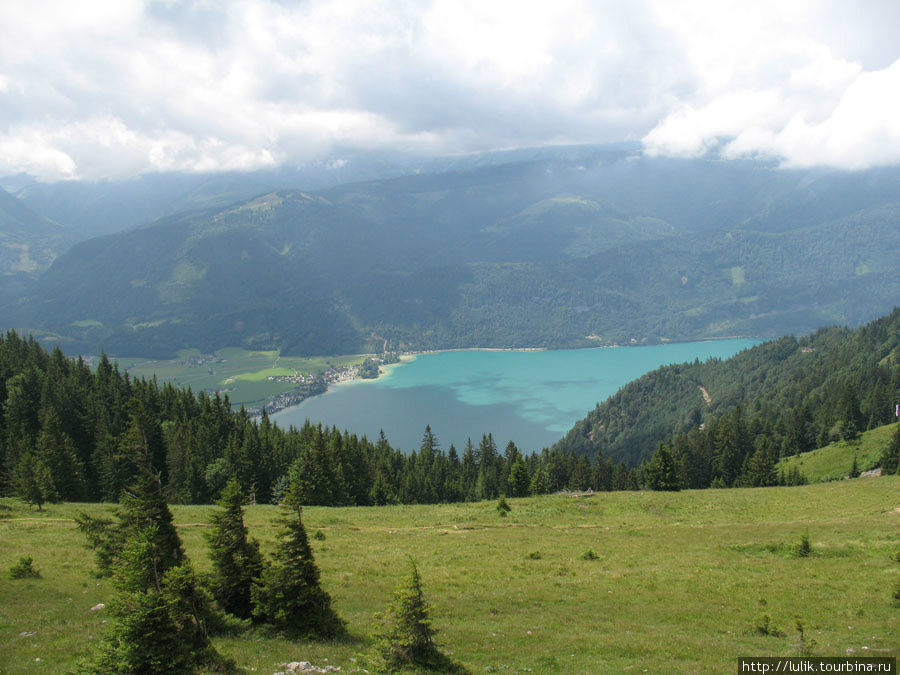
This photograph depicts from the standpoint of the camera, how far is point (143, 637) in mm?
14031

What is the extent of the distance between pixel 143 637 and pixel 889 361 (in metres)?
166

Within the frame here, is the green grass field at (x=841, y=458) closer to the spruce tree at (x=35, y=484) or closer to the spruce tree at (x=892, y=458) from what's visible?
the spruce tree at (x=892, y=458)

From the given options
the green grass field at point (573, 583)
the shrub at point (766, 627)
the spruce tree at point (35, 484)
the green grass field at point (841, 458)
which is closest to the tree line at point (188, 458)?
the spruce tree at point (35, 484)

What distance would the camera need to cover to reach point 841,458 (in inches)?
2874

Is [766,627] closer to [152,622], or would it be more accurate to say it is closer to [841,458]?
[152,622]

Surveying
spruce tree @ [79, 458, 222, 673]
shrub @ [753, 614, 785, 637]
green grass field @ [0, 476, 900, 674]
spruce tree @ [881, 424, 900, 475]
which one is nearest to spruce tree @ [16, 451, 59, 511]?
green grass field @ [0, 476, 900, 674]

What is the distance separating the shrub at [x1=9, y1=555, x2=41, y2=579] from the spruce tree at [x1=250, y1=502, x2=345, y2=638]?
13.4 meters

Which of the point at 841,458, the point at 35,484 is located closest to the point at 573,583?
the point at 35,484

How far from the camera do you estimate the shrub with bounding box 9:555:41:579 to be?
81.0 feet

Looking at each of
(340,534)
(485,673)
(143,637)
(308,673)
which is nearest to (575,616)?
(485,673)

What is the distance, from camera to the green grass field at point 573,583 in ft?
58.7

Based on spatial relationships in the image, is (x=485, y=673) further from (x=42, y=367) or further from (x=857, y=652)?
(x=42, y=367)

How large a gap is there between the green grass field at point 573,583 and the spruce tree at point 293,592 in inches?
31.2

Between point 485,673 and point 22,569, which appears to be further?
point 22,569
